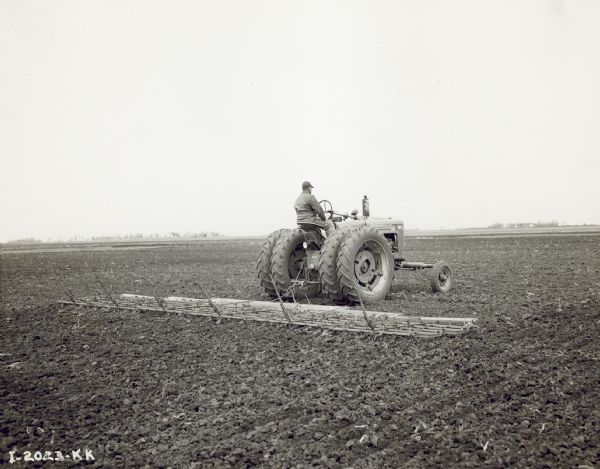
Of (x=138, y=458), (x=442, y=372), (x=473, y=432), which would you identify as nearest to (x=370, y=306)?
(x=442, y=372)

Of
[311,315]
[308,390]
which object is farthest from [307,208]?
[308,390]

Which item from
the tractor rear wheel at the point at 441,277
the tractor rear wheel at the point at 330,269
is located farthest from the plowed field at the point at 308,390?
the tractor rear wheel at the point at 441,277

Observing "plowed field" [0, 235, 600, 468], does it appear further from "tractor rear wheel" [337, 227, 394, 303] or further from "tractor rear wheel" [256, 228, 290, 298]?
"tractor rear wheel" [256, 228, 290, 298]

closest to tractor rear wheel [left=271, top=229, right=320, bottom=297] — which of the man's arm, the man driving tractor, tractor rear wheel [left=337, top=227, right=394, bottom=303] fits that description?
the man driving tractor

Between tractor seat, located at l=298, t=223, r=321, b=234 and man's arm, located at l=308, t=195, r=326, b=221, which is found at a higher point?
man's arm, located at l=308, t=195, r=326, b=221

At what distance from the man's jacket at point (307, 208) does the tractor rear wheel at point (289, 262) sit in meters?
0.43

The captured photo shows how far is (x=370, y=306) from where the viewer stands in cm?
855

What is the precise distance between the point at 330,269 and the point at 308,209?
4.12ft

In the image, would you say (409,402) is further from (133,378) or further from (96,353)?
(96,353)

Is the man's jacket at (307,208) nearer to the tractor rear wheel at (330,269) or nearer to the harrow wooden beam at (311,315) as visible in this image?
the tractor rear wheel at (330,269)

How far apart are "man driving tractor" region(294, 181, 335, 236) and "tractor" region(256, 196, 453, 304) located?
0.35ft

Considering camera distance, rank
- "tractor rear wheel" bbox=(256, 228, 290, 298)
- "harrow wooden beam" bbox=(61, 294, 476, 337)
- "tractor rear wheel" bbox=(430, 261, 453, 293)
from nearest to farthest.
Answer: "harrow wooden beam" bbox=(61, 294, 476, 337)
"tractor rear wheel" bbox=(256, 228, 290, 298)
"tractor rear wheel" bbox=(430, 261, 453, 293)

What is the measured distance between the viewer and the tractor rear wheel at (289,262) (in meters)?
9.17

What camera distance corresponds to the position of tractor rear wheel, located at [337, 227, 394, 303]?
8.28 meters
